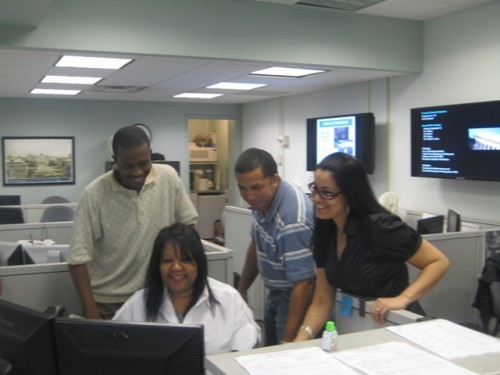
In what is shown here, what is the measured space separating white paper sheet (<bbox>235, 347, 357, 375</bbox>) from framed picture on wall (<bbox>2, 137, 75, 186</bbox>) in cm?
702

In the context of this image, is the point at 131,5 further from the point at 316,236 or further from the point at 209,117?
the point at 209,117

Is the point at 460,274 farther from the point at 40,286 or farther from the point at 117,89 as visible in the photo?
the point at 117,89

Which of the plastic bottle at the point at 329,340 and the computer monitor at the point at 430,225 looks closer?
the plastic bottle at the point at 329,340

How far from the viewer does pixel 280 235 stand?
2.07 m

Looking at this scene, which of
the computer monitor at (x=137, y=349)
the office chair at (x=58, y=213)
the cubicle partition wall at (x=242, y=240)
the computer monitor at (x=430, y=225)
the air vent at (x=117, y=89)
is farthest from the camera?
the air vent at (x=117, y=89)

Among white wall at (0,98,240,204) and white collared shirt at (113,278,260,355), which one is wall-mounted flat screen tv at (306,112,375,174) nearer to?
white wall at (0,98,240,204)

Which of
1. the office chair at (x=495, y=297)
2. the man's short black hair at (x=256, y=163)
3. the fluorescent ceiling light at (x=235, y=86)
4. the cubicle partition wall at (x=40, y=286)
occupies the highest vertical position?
the fluorescent ceiling light at (x=235, y=86)

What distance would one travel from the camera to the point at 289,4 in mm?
4281

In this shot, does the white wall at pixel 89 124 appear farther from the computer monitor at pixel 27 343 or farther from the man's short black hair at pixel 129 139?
the computer monitor at pixel 27 343

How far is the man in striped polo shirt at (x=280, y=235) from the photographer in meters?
2.04

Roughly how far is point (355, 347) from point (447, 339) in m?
0.25

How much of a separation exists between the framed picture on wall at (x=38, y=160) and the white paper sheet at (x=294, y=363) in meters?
7.02

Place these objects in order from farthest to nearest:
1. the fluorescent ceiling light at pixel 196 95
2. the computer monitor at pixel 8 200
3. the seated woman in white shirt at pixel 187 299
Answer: the fluorescent ceiling light at pixel 196 95, the computer monitor at pixel 8 200, the seated woman in white shirt at pixel 187 299

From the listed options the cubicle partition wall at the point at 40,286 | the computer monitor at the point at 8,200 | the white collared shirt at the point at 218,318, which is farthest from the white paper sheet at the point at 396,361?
the computer monitor at the point at 8,200
